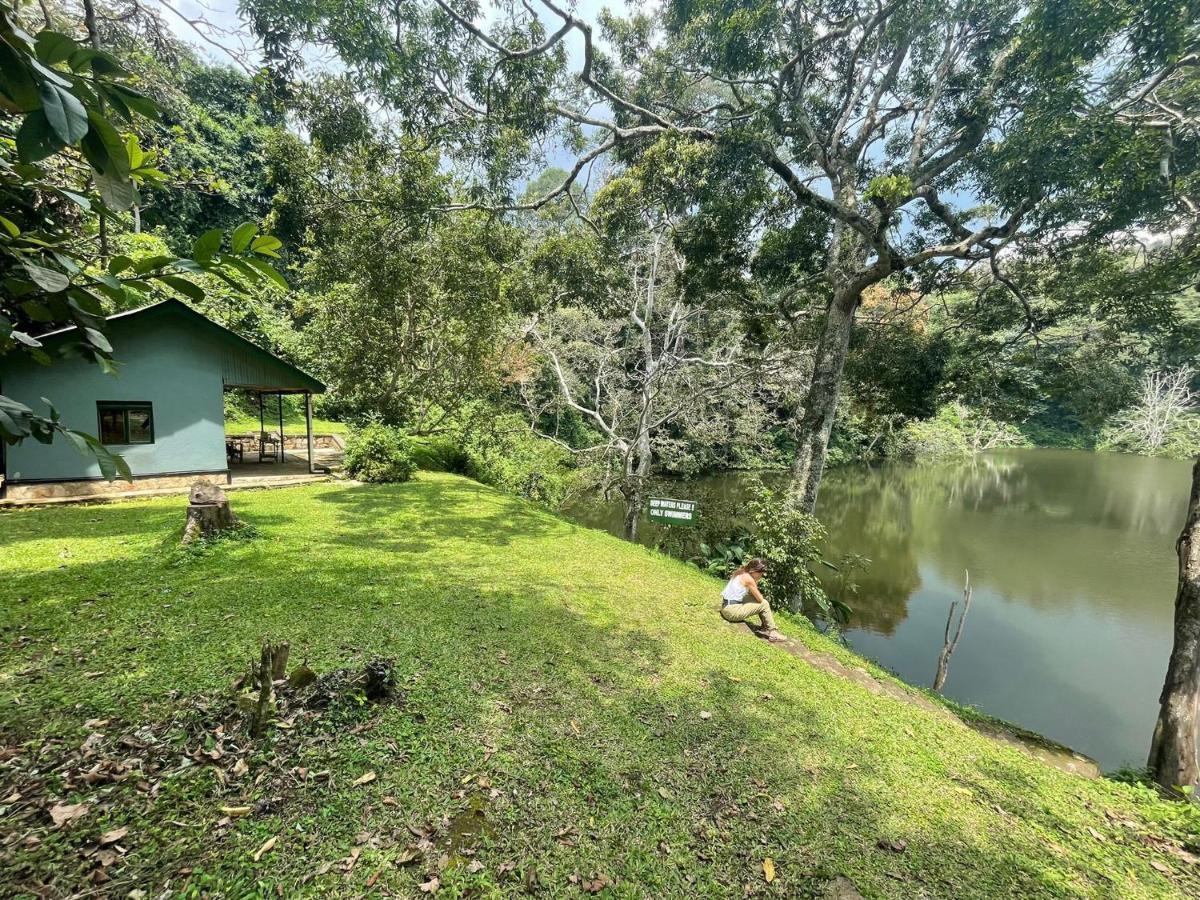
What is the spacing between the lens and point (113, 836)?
2.07 m

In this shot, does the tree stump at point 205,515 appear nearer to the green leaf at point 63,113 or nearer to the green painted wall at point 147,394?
the green painted wall at point 147,394

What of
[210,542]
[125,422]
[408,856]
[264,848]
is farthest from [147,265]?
[125,422]

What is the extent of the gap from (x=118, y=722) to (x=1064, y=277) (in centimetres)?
1264

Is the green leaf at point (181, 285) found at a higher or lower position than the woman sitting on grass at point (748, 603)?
higher

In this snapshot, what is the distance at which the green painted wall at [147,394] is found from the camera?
26.6 ft

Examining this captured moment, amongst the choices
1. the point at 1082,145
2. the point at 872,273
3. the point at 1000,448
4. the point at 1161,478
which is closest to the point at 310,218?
the point at 872,273

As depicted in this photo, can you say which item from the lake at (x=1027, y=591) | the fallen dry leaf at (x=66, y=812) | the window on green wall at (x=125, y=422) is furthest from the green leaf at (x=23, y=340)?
the window on green wall at (x=125, y=422)

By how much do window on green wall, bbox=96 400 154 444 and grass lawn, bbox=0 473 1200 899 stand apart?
4318mm

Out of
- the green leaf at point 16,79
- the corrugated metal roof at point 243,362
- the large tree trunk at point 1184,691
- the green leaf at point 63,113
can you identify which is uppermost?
the corrugated metal roof at point 243,362

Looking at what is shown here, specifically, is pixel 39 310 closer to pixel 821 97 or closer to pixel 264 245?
pixel 264 245

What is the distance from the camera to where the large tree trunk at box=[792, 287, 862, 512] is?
820 centimetres

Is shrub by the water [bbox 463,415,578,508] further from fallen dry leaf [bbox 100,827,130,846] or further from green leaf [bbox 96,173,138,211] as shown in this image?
green leaf [bbox 96,173,138,211]

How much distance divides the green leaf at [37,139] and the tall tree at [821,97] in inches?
273

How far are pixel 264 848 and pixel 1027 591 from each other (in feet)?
51.2
